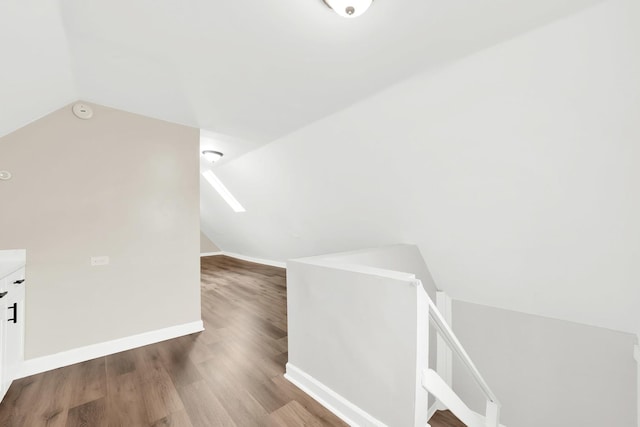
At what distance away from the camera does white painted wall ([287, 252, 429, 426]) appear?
1.42m

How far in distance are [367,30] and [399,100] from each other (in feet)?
2.37

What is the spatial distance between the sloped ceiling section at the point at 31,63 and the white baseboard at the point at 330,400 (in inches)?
105

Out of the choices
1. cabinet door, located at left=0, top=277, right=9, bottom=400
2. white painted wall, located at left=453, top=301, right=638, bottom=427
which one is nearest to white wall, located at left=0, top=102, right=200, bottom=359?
cabinet door, located at left=0, top=277, right=9, bottom=400

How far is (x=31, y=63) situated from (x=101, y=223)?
140 cm

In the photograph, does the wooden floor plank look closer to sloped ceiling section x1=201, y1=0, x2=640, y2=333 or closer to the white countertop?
the white countertop

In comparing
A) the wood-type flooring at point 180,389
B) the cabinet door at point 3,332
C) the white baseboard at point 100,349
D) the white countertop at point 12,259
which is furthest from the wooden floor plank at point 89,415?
the white countertop at point 12,259

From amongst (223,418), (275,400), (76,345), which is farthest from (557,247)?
(76,345)

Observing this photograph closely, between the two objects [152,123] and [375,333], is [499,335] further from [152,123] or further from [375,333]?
[152,123]

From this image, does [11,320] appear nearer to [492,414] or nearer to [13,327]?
[13,327]

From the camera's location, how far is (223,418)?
5.64 ft

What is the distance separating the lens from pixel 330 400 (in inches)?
71.5

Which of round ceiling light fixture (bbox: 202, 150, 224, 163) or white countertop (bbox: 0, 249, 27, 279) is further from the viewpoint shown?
round ceiling light fixture (bbox: 202, 150, 224, 163)

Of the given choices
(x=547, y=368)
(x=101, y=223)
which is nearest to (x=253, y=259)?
(x=101, y=223)

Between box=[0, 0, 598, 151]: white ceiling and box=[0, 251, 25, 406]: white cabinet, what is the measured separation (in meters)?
1.12
